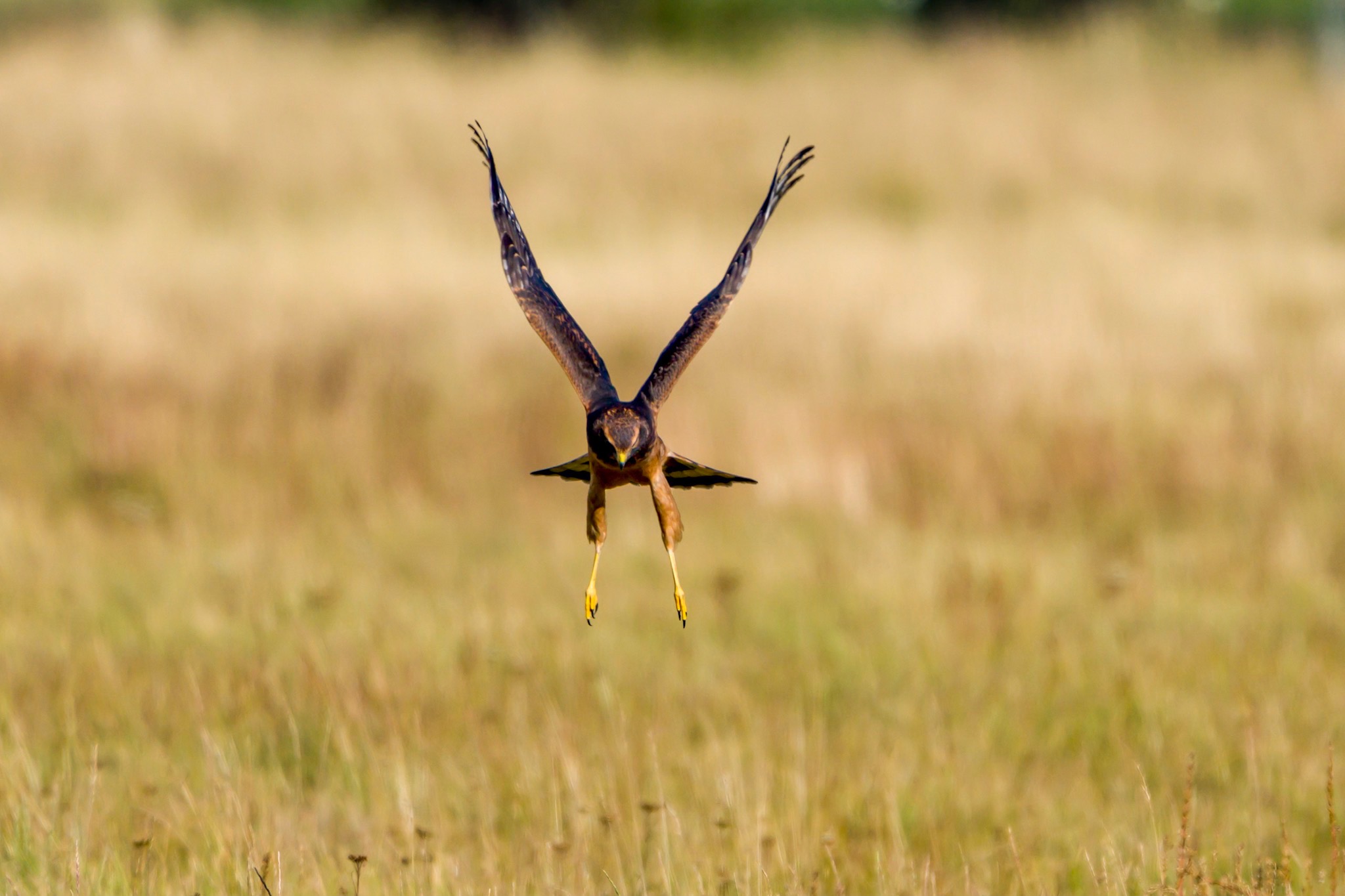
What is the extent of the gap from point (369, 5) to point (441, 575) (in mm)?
29453

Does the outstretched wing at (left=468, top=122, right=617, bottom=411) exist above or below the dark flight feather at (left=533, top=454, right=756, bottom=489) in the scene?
above

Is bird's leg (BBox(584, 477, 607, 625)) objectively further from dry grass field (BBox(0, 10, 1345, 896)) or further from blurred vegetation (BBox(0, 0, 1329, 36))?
blurred vegetation (BBox(0, 0, 1329, 36))

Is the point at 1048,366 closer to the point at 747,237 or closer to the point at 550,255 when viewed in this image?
the point at 550,255

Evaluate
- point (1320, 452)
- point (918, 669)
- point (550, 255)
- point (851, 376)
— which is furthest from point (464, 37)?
point (918, 669)

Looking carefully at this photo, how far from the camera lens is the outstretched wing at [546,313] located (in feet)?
5.93

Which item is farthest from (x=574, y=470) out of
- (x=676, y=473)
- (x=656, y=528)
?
(x=656, y=528)

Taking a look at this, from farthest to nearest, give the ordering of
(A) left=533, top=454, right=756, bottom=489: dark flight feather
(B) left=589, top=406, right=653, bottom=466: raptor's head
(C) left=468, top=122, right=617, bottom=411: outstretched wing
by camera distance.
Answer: (A) left=533, top=454, right=756, bottom=489: dark flight feather
(C) left=468, top=122, right=617, bottom=411: outstretched wing
(B) left=589, top=406, right=653, bottom=466: raptor's head

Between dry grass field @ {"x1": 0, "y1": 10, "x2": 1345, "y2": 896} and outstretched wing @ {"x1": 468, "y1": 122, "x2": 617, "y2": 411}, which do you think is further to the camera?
dry grass field @ {"x1": 0, "y1": 10, "x2": 1345, "y2": 896}

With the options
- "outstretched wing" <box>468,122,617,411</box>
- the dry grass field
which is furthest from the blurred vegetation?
"outstretched wing" <box>468,122,617,411</box>

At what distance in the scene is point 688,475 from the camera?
1.94 m

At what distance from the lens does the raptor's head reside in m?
1.70

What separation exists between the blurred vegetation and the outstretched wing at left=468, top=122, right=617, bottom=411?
31.2 m

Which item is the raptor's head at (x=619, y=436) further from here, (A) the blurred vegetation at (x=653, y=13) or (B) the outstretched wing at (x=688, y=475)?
(A) the blurred vegetation at (x=653, y=13)

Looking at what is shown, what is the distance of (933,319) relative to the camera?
12961mm
